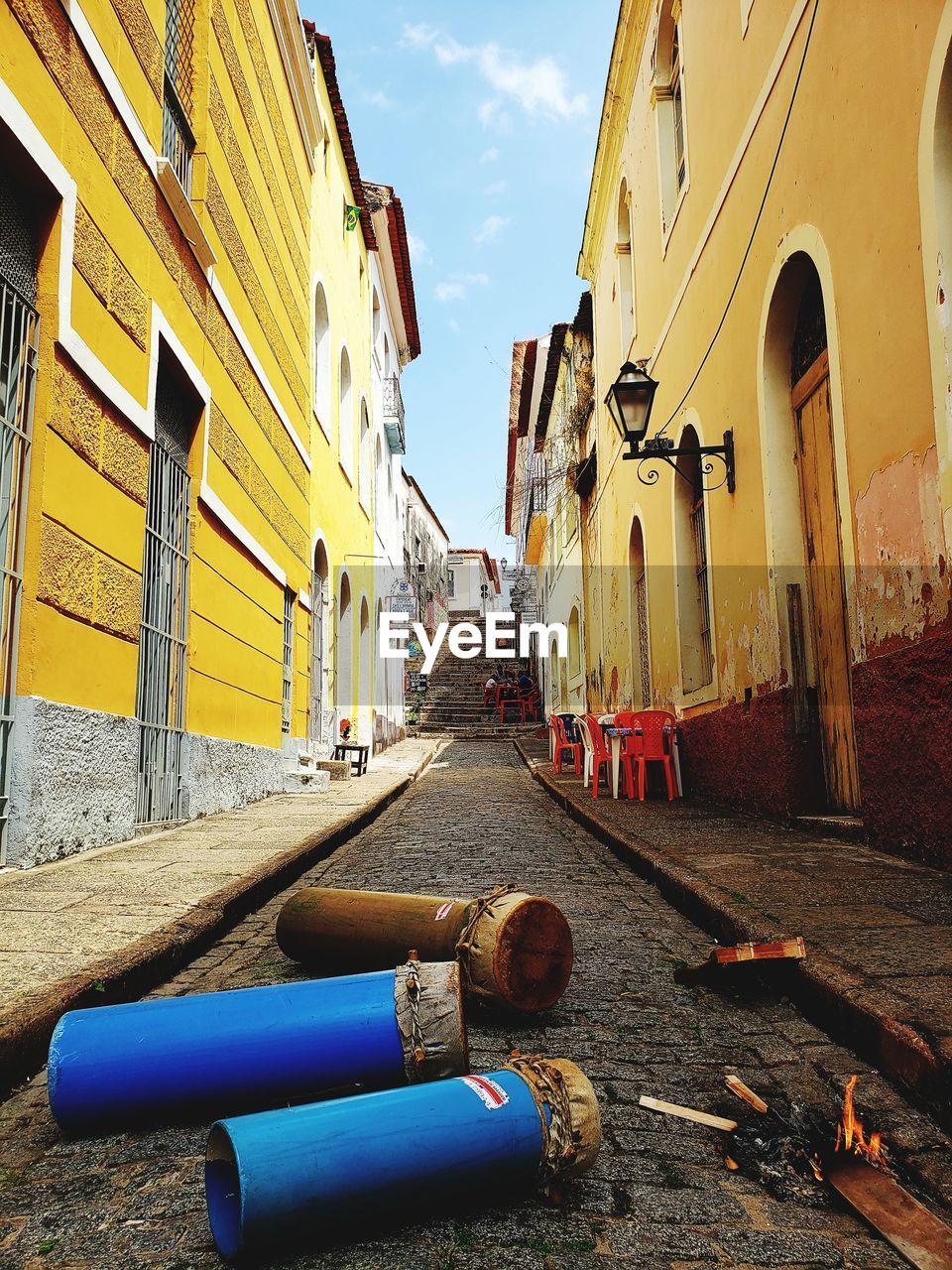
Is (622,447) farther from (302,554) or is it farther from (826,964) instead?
(826,964)

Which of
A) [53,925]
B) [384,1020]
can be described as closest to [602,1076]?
[384,1020]

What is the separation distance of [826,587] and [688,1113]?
4.60 meters

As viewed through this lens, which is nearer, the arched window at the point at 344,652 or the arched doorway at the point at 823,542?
the arched doorway at the point at 823,542

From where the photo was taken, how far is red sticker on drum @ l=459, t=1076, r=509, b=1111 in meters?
1.80

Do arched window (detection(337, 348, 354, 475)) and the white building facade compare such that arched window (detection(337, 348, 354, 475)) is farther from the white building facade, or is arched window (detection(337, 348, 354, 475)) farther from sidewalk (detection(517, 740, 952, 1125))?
sidewalk (detection(517, 740, 952, 1125))

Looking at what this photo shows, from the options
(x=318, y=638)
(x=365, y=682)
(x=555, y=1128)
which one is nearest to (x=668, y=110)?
(x=318, y=638)

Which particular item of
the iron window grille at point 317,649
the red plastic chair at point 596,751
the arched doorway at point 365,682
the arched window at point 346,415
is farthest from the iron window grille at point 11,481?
the arched doorway at point 365,682

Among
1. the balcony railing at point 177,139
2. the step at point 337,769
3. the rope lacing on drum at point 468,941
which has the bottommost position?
the rope lacing on drum at point 468,941

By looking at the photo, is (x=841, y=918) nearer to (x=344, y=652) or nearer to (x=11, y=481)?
(x=11, y=481)

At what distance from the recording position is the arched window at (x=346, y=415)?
1587 centimetres

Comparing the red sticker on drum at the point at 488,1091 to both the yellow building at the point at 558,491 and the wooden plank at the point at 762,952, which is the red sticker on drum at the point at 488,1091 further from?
the yellow building at the point at 558,491

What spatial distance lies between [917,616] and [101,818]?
449 cm

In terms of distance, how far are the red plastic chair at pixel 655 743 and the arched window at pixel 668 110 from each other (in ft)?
17.0

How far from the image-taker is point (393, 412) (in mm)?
20938
